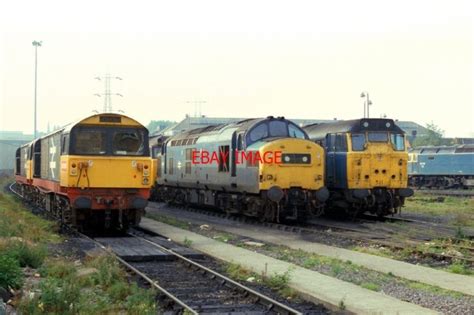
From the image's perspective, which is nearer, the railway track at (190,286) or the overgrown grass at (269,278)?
the railway track at (190,286)

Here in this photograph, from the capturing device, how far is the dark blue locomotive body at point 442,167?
4653cm

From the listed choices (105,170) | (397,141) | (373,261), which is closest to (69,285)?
(373,261)

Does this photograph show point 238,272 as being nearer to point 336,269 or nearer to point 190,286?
point 190,286

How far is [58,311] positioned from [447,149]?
43.8m

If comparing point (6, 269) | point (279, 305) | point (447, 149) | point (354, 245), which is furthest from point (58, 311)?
point (447, 149)

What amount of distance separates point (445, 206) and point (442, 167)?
19.1 meters

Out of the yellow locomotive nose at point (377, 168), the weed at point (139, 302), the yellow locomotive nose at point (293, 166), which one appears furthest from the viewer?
the yellow locomotive nose at point (377, 168)

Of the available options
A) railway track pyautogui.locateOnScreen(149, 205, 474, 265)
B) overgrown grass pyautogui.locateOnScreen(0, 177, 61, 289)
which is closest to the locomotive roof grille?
railway track pyautogui.locateOnScreen(149, 205, 474, 265)

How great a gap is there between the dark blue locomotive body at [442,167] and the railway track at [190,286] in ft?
117

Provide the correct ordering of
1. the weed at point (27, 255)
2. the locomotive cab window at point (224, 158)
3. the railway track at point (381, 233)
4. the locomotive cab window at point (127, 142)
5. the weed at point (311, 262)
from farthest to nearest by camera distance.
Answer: the locomotive cab window at point (224, 158) < the locomotive cab window at point (127, 142) < the railway track at point (381, 233) < the weed at point (311, 262) < the weed at point (27, 255)

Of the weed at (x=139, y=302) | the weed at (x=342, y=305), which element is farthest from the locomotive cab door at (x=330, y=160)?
the weed at (x=342, y=305)

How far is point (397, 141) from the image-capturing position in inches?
901

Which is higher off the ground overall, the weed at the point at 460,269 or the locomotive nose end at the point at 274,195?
the locomotive nose end at the point at 274,195

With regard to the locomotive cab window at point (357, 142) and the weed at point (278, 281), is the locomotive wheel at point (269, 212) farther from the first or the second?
the weed at point (278, 281)
